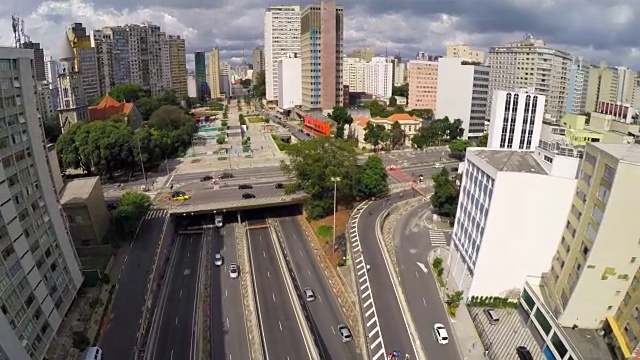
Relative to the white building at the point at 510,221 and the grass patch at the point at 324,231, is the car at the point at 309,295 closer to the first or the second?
the grass patch at the point at 324,231

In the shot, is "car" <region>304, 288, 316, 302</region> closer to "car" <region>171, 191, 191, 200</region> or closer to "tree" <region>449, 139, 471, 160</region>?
"car" <region>171, 191, 191, 200</region>

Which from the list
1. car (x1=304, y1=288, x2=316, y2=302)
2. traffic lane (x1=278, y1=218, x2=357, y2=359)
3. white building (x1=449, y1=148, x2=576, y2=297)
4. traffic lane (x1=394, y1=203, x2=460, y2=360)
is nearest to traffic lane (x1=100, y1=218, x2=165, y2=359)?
car (x1=304, y1=288, x2=316, y2=302)

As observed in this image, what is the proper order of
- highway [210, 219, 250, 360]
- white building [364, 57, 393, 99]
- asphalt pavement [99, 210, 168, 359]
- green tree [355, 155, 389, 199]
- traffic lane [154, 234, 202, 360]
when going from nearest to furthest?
asphalt pavement [99, 210, 168, 359] → traffic lane [154, 234, 202, 360] → highway [210, 219, 250, 360] → green tree [355, 155, 389, 199] → white building [364, 57, 393, 99]

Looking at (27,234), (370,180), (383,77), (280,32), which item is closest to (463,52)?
(383,77)

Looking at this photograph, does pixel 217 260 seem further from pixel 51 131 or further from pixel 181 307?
pixel 51 131

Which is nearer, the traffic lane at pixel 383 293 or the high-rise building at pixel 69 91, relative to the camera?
the traffic lane at pixel 383 293

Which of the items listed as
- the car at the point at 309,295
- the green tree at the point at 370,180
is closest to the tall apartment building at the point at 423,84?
the green tree at the point at 370,180

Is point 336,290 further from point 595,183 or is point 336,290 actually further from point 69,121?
point 69,121
